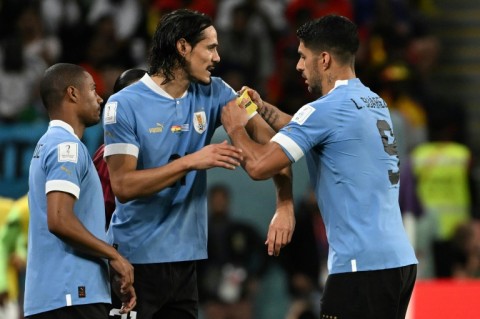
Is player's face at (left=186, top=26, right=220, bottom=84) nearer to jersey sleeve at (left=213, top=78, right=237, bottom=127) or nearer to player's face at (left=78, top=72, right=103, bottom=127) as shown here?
jersey sleeve at (left=213, top=78, right=237, bottom=127)

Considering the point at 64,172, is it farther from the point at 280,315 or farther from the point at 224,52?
the point at 224,52

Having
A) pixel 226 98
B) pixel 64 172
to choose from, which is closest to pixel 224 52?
pixel 226 98

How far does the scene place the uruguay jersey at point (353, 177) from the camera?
17.6ft

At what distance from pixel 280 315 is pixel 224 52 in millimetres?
3230

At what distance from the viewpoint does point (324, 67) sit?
5633 mm

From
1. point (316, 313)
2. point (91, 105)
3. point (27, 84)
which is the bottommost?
point (316, 313)

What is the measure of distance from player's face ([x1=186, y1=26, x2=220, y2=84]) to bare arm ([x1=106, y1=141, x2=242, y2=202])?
0.47 metres

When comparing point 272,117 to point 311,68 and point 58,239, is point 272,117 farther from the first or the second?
point 58,239

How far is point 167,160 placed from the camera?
5.65m

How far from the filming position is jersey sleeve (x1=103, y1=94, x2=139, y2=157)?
553 centimetres

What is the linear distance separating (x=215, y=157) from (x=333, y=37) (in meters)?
0.88

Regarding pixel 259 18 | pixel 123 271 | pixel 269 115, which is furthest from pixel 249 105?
pixel 259 18

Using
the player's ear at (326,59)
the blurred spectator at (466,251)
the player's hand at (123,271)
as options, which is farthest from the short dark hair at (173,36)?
the blurred spectator at (466,251)

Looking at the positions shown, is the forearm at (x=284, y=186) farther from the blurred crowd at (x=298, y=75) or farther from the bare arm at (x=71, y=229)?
the blurred crowd at (x=298, y=75)
